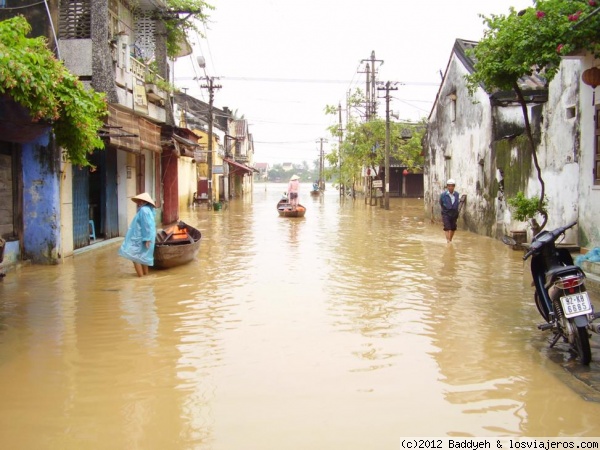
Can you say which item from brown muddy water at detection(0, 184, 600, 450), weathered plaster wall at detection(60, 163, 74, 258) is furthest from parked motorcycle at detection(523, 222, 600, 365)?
weathered plaster wall at detection(60, 163, 74, 258)

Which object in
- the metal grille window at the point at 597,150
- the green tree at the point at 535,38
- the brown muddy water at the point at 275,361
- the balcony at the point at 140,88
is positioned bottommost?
the brown muddy water at the point at 275,361

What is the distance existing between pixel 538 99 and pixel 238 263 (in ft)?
24.6

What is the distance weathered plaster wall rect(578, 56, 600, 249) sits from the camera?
32.8 ft

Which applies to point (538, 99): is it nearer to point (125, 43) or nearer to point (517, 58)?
point (517, 58)

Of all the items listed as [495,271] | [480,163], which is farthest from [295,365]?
[480,163]

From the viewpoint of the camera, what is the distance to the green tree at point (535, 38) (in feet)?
25.4

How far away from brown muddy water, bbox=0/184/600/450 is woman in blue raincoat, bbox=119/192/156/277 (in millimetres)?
417

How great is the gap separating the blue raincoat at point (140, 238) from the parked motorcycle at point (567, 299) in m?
6.65

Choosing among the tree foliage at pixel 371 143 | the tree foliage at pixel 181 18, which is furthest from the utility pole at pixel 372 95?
the tree foliage at pixel 181 18

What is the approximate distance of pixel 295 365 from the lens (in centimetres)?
549

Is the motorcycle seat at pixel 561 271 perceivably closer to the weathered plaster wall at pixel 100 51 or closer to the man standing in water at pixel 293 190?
the weathered plaster wall at pixel 100 51

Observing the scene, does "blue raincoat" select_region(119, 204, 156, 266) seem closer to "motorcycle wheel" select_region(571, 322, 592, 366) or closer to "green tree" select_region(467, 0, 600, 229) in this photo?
"green tree" select_region(467, 0, 600, 229)

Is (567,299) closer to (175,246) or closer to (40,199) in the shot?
(175,246)

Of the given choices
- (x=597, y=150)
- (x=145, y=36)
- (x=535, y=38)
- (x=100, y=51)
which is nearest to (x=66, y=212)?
(x=100, y=51)
